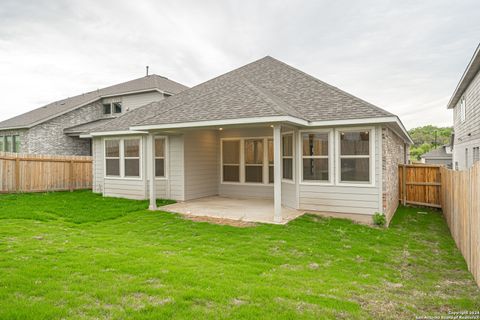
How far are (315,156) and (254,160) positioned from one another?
352 cm

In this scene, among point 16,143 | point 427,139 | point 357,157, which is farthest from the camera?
point 427,139

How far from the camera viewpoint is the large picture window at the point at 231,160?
1262 centimetres

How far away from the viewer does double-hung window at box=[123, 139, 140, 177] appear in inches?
469

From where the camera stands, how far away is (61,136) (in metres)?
19.6

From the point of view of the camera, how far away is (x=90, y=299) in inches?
135

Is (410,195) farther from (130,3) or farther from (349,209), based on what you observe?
(130,3)

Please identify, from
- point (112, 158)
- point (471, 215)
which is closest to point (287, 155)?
point (471, 215)

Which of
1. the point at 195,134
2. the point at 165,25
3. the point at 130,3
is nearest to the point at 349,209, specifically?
the point at 195,134

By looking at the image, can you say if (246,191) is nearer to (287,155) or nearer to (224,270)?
(287,155)

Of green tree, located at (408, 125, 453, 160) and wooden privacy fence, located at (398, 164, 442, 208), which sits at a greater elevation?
green tree, located at (408, 125, 453, 160)

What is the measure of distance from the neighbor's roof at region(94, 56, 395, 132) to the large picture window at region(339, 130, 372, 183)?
1.97ft

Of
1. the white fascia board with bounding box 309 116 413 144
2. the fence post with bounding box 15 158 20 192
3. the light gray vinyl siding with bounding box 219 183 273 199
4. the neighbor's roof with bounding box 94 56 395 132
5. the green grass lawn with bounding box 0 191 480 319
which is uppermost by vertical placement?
the neighbor's roof with bounding box 94 56 395 132

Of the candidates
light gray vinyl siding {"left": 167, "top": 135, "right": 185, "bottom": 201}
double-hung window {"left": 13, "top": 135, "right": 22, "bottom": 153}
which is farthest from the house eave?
double-hung window {"left": 13, "top": 135, "right": 22, "bottom": 153}

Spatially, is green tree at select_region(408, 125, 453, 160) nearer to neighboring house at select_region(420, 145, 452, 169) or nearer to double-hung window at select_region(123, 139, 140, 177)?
neighboring house at select_region(420, 145, 452, 169)
